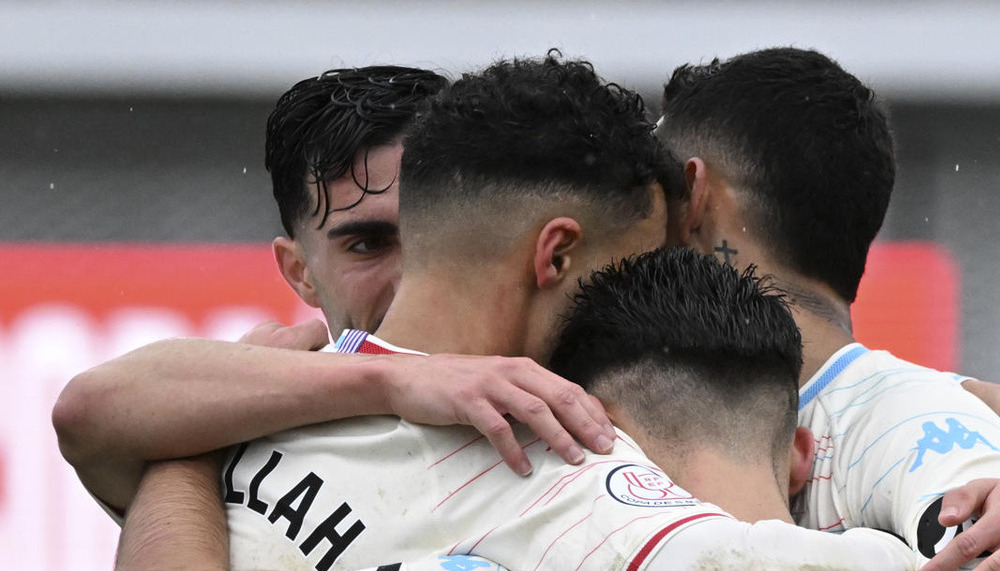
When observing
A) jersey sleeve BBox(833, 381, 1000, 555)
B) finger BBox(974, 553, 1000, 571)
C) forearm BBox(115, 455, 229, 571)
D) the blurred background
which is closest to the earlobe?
jersey sleeve BBox(833, 381, 1000, 555)

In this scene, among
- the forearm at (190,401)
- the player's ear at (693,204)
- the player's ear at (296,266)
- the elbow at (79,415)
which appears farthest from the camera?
the player's ear at (296,266)

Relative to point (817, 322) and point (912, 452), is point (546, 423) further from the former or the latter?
point (817, 322)

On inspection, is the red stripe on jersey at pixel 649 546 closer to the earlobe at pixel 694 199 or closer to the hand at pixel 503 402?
the hand at pixel 503 402

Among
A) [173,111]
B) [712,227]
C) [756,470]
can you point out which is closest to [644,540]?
[756,470]

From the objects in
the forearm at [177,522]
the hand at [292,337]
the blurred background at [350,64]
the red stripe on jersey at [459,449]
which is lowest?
the blurred background at [350,64]

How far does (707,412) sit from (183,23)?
7483 millimetres

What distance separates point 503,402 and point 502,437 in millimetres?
54

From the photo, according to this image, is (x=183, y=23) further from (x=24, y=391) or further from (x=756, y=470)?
(x=756, y=470)

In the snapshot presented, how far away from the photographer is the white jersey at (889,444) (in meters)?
2.01

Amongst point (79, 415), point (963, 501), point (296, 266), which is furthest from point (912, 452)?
point (296, 266)

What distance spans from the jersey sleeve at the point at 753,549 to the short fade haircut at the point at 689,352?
0.23 meters

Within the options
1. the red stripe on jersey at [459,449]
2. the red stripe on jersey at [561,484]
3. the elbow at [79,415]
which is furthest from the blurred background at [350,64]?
the red stripe on jersey at [561,484]

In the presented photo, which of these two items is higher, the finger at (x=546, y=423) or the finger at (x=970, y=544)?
the finger at (x=546, y=423)

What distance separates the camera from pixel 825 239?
2.48 m
